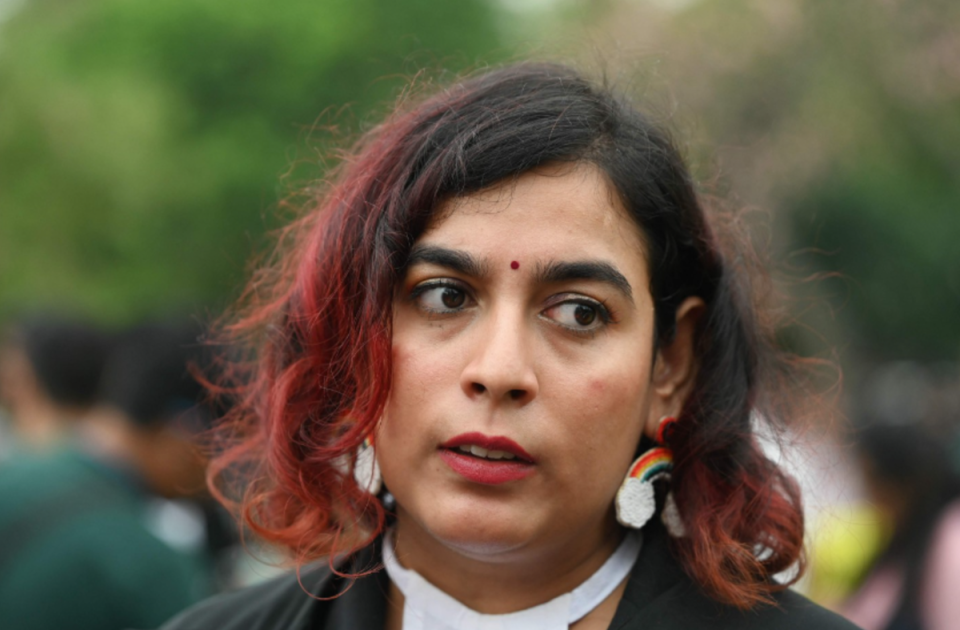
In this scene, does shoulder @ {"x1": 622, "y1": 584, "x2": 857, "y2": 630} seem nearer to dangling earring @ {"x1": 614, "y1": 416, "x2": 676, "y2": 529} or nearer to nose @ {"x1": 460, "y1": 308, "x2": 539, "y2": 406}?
dangling earring @ {"x1": 614, "y1": 416, "x2": 676, "y2": 529}

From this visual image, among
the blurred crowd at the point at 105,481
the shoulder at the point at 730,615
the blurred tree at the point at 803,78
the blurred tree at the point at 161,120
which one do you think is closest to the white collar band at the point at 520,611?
the shoulder at the point at 730,615

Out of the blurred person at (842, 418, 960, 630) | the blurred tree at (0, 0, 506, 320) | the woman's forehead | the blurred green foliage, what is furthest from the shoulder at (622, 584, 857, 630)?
the blurred tree at (0, 0, 506, 320)

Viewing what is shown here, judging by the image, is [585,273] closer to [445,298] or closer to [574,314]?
[574,314]

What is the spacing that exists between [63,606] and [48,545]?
0.70 ft

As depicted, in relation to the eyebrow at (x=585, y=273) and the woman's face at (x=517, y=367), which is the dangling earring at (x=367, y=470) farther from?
the eyebrow at (x=585, y=273)

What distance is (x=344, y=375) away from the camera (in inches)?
94.0

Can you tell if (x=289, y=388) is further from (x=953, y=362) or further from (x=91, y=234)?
(x=953, y=362)

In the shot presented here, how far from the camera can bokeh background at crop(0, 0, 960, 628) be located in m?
13.4

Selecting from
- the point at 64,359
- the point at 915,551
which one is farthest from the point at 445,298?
the point at 64,359

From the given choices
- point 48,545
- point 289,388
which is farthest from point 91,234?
point 289,388

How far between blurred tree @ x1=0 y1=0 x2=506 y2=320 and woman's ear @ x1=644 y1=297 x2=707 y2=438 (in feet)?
42.5

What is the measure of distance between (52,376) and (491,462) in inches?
134

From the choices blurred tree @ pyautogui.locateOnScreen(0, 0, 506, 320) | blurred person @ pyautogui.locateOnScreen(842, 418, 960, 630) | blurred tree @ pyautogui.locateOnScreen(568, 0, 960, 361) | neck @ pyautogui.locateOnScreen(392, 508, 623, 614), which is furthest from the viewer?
blurred tree @ pyautogui.locateOnScreen(0, 0, 506, 320)

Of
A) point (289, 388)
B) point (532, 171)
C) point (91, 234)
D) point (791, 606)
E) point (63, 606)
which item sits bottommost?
point (91, 234)
